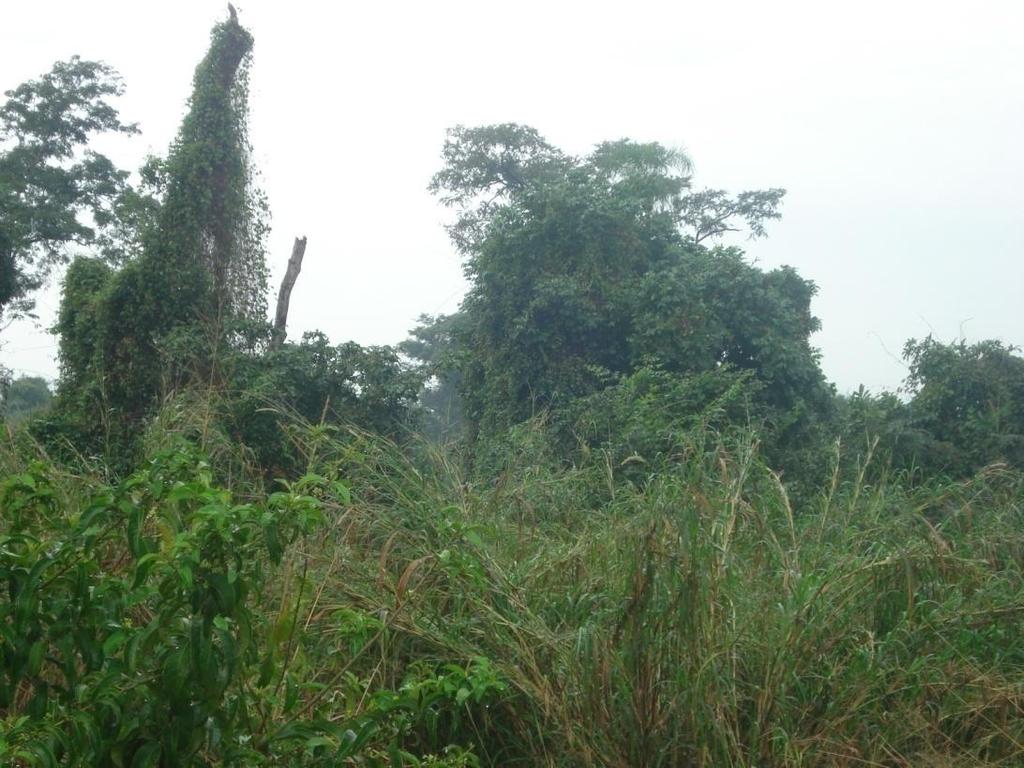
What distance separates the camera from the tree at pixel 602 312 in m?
13.9

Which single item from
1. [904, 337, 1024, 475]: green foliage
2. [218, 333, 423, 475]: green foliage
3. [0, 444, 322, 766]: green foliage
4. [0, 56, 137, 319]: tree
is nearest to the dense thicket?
[0, 444, 322, 766]: green foliage

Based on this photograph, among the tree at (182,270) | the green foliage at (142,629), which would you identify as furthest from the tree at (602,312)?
the green foliage at (142,629)

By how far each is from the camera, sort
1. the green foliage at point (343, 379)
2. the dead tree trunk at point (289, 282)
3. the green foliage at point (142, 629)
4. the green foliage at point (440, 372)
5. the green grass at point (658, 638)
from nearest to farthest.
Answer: the green foliage at point (142, 629) < the green grass at point (658, 638) < the green foliage at point (343, 379) < the green foliage at point (440, 372) < the dead tree trunk at point (289, 282)

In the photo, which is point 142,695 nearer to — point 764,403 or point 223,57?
point 764,403

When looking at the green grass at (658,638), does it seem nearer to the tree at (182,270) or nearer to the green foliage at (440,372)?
the green foliage at (440,372)

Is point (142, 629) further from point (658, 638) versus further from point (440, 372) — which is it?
point (440, 372)

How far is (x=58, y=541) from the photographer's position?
2.60m

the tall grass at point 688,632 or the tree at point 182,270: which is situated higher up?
the tree at point 182,270

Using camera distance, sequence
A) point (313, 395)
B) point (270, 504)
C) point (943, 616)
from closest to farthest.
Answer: point (270, 504) < point (943, 616) < point (313, 395)

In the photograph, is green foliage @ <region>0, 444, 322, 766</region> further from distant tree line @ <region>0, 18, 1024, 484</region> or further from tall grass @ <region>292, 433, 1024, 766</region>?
distant tree line @ <region>0, 18, 1024, 484</region>

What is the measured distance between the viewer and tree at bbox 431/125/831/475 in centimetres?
1388

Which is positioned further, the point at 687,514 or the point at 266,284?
the point at 266,284

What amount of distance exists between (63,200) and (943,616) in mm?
19510

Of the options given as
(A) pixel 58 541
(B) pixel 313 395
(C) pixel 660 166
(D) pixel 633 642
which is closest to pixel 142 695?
(A) pixel 58 541
